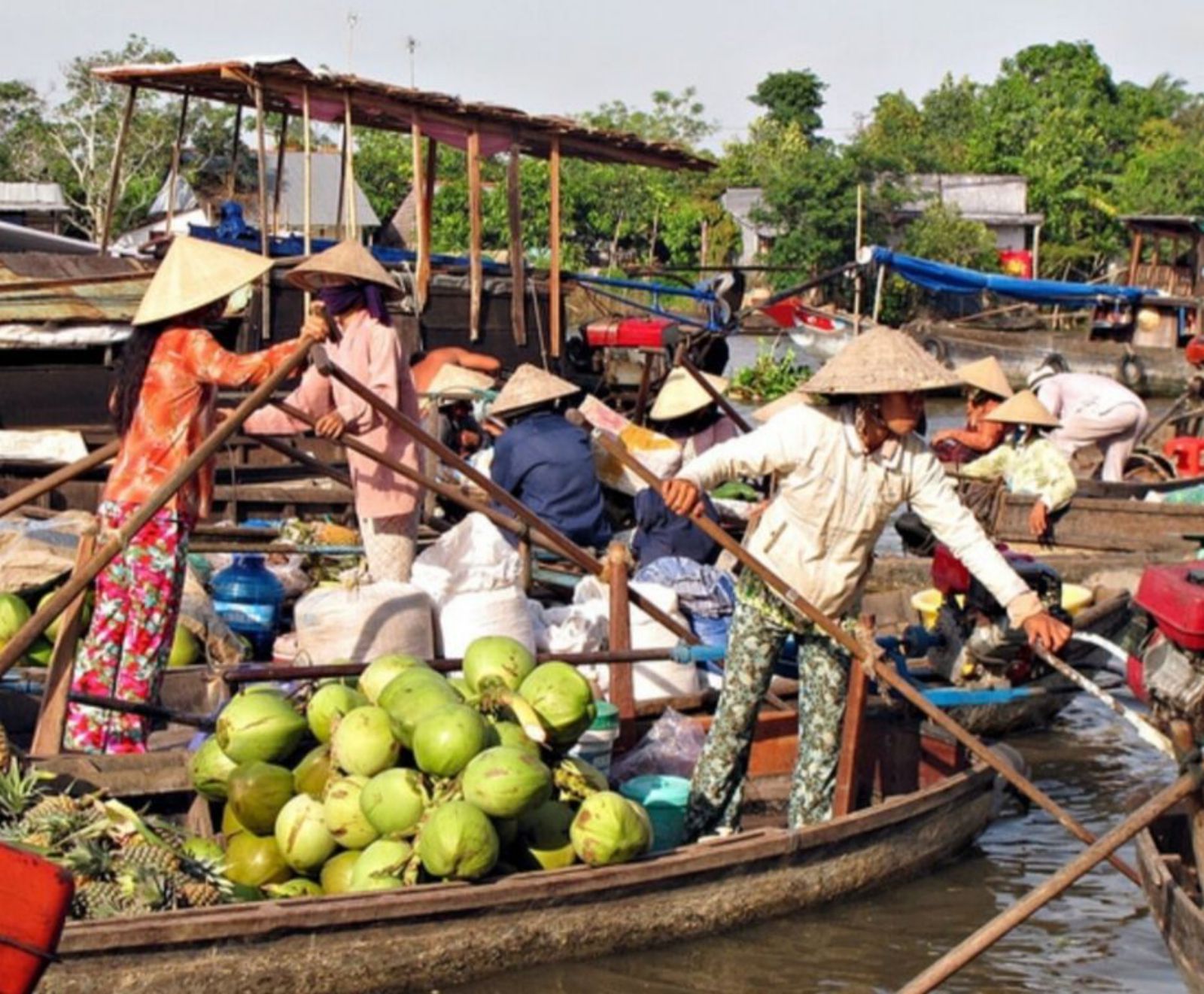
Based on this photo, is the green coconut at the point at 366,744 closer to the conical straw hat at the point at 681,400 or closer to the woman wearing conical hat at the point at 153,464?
the woman wearing conical hat at the point at 153,464

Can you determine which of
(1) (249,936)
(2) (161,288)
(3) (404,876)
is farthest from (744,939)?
(2) (161,288)

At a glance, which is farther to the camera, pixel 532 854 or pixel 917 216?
pixel 917 216

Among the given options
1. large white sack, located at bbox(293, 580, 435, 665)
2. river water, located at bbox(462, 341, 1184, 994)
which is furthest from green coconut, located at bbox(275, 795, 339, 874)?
large white sack, located at bbox(293, 580, 435, 665)

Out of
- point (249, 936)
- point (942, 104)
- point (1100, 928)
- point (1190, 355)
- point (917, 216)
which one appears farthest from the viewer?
point (942, 104)

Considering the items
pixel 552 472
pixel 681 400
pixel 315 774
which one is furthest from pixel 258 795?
pixel 681 400

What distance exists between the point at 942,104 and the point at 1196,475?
38165mm

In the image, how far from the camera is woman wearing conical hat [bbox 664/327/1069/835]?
4.93 metres

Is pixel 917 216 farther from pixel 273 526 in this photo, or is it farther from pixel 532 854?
pixel 532 854

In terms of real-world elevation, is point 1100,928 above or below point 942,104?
below

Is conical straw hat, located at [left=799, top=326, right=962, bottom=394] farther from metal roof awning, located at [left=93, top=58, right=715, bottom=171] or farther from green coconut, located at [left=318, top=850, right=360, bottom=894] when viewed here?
metal roof awning, located at [left=93, top=58, right=715, bottom=171]

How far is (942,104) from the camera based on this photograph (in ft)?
159

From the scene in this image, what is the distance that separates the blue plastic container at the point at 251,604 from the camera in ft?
23.3

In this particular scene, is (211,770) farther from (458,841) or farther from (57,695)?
(458,841)

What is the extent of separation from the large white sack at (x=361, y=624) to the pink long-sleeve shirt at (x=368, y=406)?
0.52 m
